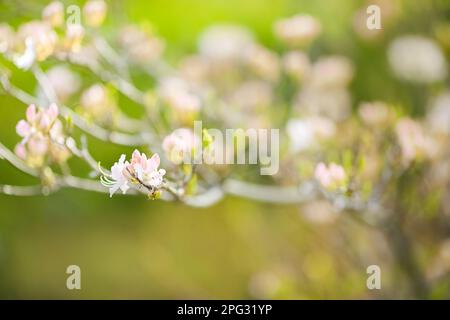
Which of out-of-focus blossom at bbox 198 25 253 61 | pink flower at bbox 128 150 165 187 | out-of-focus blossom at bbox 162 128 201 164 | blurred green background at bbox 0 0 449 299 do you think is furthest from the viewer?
blurred green background at bbox 0 0 449 299

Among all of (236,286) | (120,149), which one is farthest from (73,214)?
(236,286)

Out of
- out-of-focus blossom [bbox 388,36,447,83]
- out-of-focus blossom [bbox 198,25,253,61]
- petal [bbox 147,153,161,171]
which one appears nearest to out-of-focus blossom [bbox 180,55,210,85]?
out-of-focus blossom [bbox 198,25,253,61]

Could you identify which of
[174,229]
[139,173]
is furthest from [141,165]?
[174,229]

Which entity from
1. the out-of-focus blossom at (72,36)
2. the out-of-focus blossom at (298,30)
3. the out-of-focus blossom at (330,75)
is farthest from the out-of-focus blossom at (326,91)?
the out-of-focus blossom at (72,36)

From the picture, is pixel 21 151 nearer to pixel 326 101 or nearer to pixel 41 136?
pixel 41 136

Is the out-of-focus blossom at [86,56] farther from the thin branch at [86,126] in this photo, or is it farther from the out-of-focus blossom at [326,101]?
the out-of-focus blossom at [326,101]

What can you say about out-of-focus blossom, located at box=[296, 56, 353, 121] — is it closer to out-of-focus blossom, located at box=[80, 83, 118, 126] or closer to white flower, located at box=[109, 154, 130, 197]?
out-of-focus blossom, located at box=[80, 83, 118, 126]
